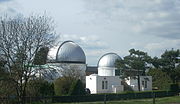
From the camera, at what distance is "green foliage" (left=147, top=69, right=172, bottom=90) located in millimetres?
68688

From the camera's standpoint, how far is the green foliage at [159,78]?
6869 centimetres

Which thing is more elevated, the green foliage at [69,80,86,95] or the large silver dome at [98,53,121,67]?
the large silver dome at [98,53,121,67]

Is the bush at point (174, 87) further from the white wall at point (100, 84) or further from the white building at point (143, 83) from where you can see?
the white wall at point (100, 84)

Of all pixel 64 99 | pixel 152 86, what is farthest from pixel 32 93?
pixel 152 86

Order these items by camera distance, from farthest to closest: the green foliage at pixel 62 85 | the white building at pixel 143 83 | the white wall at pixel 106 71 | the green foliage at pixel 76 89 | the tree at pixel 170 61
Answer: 1. the white wall at pixel 106 71
2. the white building at pixel 143 83
3. the tree at pixel 170 61
4. the green foliage at pixel 62 85
5. the green foliage at pixel 76 89

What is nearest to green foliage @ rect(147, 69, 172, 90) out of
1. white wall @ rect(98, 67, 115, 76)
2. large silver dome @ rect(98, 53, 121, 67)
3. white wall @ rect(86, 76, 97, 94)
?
white wall @ rect(98, 67, 115, 76)

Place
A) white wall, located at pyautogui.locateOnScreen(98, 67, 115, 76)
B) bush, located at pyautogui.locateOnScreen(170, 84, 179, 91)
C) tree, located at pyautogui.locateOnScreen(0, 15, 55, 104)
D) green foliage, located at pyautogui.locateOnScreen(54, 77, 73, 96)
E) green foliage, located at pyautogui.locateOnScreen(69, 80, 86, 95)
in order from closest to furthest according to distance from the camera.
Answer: tree, located at pyautogui.locateOnScreen(0, 15, 55, 104), green foliage, located at pyautogui.locateOnScreen(69, 80, 86, 95), green foliage, located at pyautogui.locateOnScreen(54, 77, 73, 96), bush, located at pyautogui.locateOnScreen(170, 84, 179, 91), white wall, located at pyautogui.locateOnScreen(98, 67, 115, 76)

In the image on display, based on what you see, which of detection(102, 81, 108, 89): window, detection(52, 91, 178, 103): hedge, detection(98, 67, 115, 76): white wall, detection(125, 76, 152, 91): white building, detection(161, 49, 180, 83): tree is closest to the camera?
detection(52, 91, 178, 103): hedge

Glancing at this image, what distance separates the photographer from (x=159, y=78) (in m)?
71.5

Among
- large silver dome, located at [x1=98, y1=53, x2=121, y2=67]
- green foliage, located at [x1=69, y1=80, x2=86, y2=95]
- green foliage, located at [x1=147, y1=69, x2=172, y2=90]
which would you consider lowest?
green foliage, located at [x1=69, y1=80, x2=86, y2=95]

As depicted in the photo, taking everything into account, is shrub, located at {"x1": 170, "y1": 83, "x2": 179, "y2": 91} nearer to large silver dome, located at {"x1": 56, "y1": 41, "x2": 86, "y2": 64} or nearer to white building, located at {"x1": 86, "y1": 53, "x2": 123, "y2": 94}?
white building, located at {"x1": 86, "y1": 53, "x2": 123, "y2": 94}

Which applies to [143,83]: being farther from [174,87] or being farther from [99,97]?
[99,97]

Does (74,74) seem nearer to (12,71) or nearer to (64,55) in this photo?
(64,55)

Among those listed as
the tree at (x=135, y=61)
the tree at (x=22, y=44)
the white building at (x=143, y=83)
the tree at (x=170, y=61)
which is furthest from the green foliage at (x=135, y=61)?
the tree at (x=22, y=44)
